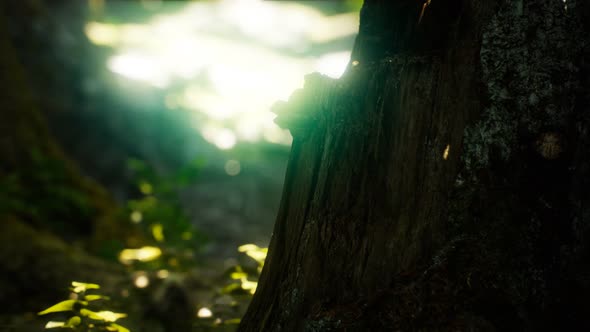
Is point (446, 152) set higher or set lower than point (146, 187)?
lower

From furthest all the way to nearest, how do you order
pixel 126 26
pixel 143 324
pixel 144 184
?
pixel 126 26 → pixel 144 184 → pixel 143 324

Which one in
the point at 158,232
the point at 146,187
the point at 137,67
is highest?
the point at 137,67

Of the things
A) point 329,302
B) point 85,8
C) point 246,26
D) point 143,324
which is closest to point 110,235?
point 143,324

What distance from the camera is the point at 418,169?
158 cm

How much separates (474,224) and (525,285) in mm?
253

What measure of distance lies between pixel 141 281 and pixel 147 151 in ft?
19.2

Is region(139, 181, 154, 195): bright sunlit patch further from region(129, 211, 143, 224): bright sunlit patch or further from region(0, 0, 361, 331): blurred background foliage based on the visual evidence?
region(129, 211, 143, 224): bright sunlit patch

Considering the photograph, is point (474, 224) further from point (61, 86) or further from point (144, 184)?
point (61, 86)

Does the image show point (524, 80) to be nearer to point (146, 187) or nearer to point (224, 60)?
point (146, 187)

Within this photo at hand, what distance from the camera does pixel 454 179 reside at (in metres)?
1.52

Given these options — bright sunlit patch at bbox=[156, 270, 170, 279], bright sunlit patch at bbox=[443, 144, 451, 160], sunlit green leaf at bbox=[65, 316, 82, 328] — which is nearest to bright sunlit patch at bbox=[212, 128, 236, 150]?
bright sunlit patch at bbox=[156, 270, 170, 279]

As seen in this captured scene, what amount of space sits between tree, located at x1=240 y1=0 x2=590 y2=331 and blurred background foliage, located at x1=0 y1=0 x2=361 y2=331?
0.56 metres

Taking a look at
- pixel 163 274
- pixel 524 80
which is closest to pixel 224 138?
pixel 163 274

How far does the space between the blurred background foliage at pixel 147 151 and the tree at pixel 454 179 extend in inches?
22.0
